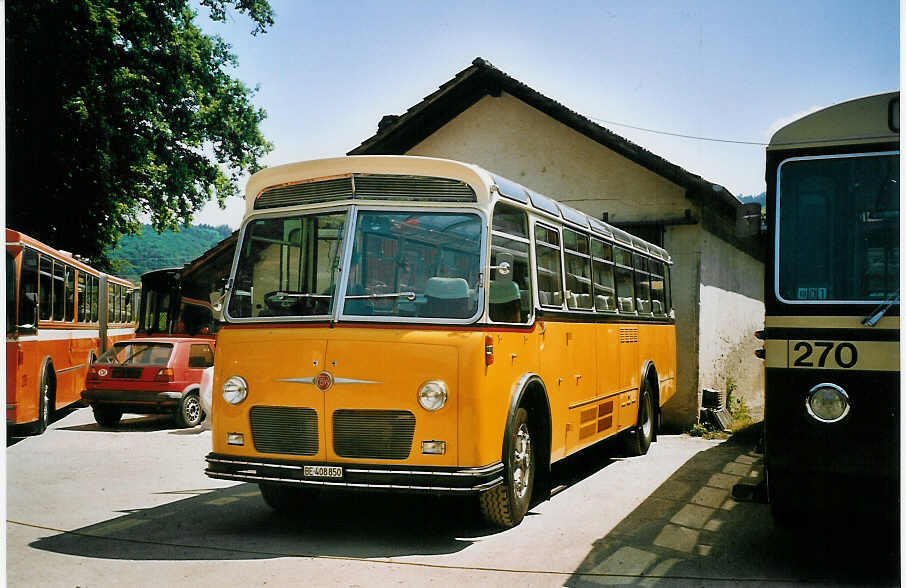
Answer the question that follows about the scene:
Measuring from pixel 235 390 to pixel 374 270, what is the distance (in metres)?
1.41

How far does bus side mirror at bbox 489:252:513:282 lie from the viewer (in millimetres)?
7293

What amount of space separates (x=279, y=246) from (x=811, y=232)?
4067 mm

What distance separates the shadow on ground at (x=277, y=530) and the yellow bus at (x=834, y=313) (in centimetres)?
260

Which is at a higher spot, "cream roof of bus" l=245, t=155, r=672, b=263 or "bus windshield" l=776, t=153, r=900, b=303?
"cream roof of bus" l=245, t=155, r=672, b=263

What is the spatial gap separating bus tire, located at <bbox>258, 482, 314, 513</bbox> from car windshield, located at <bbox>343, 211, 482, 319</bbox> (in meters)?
1.93

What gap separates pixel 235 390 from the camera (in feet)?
24.1

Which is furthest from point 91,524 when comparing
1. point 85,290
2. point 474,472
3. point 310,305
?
point 85,290

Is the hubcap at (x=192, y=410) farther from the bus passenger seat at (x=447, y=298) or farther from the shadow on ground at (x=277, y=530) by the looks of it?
the bus passenger seat at (x=447, y=298)

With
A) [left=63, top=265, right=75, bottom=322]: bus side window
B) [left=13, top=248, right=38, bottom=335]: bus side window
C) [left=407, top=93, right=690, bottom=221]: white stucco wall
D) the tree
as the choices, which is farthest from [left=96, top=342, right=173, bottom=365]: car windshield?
[left=407, top=93, right=690, bottom=221]: white stucco wall

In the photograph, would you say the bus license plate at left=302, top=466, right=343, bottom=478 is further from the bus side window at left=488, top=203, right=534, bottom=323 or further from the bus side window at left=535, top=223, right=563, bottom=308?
the bus side window at left=535, top=223, right=563, bottom=308

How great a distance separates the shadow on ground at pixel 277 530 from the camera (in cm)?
686

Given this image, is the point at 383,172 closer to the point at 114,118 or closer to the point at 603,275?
the point at 603,275

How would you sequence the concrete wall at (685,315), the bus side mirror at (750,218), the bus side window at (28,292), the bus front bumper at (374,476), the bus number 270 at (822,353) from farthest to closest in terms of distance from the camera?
the concrete wall at (685,315) < the bus side window at (28,292) < the bus front bumper at (374,476) < the bus side mirror at (750,218) < the bus number 270 at (822,353)

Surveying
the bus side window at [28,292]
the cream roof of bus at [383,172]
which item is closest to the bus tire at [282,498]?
the cream roof of bus at [383,172]
